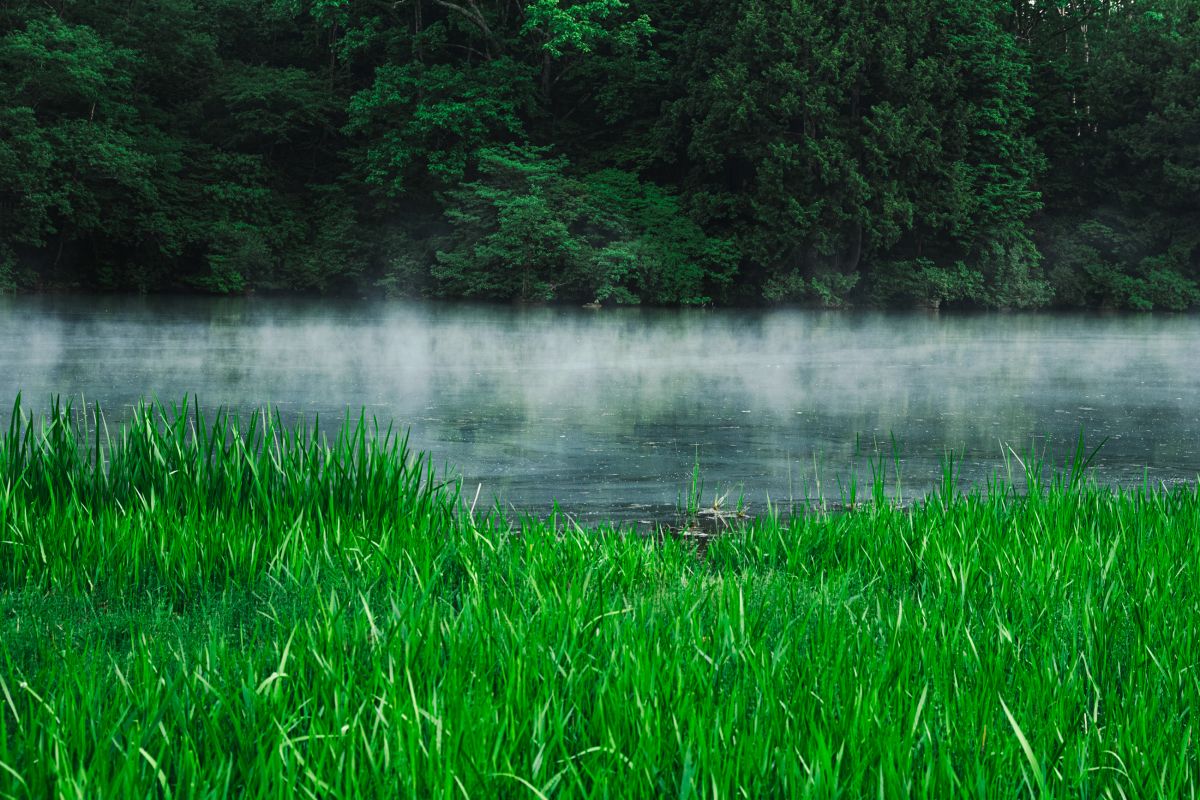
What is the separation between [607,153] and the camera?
2795 centimetres

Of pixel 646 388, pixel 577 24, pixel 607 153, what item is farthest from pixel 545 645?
pixel 607 153

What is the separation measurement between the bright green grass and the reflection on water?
1.48 m

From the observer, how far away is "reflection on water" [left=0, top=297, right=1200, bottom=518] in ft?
22.1

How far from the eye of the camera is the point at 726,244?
25.5m

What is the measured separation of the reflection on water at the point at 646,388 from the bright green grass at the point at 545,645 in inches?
58.3

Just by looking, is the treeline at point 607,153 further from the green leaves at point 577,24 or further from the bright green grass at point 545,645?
the bright green grass at point 545,645

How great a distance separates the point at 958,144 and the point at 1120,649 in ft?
83.8

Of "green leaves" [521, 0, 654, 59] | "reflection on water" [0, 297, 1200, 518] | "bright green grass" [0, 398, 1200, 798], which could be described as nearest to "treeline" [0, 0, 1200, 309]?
"green leaves" [521, 0, 654, 59]

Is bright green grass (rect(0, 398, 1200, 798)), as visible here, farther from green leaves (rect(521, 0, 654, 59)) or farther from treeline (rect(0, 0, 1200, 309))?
green leaves (rect(521, 0, 654, 59))

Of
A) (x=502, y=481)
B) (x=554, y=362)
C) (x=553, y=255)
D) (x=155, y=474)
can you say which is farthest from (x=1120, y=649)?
(x=553, y=255)

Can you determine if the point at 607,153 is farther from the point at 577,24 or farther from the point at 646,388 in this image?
the point at 646,388

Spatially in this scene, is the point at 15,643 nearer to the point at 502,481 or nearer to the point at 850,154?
the point at 502,481

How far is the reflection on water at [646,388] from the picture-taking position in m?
6.73

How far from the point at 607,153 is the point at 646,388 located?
18.3 metres
